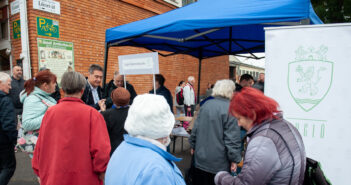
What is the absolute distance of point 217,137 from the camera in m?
2.41

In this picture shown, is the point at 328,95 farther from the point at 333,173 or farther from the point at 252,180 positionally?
the point at 252,180

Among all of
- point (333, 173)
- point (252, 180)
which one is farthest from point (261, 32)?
point (252, 180)

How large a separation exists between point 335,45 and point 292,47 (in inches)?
13.9

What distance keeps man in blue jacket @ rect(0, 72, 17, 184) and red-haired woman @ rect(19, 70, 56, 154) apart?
352 millimetres

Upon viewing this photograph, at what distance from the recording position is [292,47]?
Result: 2.20 meters

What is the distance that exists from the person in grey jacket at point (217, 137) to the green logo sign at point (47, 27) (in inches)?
185

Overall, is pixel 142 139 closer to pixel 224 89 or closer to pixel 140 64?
pixel 224 89

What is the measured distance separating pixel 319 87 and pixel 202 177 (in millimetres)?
1535

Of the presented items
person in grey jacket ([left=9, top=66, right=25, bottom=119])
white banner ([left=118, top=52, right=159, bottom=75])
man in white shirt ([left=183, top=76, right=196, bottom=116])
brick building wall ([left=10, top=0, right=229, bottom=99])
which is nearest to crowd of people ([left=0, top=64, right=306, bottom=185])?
white banner ([left=118, top=52, right=159, bottom=75])

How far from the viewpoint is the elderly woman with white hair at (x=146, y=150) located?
3.06ft

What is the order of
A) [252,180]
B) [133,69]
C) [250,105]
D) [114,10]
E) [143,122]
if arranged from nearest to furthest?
[143,122], [252,180], [250,105], [133,69], [114,10]

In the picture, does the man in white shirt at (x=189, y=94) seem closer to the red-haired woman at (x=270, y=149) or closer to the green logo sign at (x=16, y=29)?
the green logo sign at (x=16, y=29)

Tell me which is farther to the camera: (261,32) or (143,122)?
(261,32)

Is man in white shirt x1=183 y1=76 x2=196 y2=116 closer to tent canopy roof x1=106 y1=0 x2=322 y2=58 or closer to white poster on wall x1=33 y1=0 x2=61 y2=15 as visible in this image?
tent canopy roof x1=106 y1=0 x2=322 y2=58
